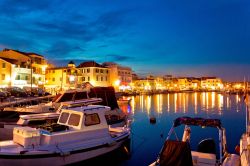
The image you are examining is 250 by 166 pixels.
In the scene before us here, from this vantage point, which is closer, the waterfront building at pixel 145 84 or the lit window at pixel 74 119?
the lit window at pixel 74 119

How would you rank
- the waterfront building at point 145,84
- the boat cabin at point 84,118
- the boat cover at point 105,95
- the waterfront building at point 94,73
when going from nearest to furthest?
the boat cabin at point 84,118 < the boat cover at point 105,95 < the waterfront building at point 94,73 < the waterfront building at point 145,84

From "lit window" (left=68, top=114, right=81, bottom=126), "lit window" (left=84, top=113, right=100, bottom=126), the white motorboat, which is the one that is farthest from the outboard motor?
the white motorboat

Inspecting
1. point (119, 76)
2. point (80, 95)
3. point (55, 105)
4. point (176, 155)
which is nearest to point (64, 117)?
point (176, 155)

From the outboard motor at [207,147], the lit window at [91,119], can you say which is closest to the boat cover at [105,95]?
the lit window at [91,119]

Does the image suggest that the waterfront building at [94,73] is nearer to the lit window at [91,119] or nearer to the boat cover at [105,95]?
the boat cover at [105,95]

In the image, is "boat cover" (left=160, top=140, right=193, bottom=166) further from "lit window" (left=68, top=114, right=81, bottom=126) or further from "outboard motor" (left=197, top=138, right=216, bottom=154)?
"lit window" (left=68, top=114, right=81, bottom=126)

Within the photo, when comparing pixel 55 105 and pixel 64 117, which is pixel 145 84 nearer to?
pixel 55 105

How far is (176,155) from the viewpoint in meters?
10.6

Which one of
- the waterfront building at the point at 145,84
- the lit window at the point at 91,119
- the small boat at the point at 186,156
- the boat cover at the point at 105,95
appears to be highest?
the waterfront building at the point at 145,84

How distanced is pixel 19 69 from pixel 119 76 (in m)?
56.5

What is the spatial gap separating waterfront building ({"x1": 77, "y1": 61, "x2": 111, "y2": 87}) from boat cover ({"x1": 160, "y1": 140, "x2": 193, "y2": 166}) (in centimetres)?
8170

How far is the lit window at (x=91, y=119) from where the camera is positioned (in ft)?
47.9

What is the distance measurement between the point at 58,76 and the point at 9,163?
7559 cm

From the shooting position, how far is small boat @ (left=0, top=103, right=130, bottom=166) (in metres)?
12.2
